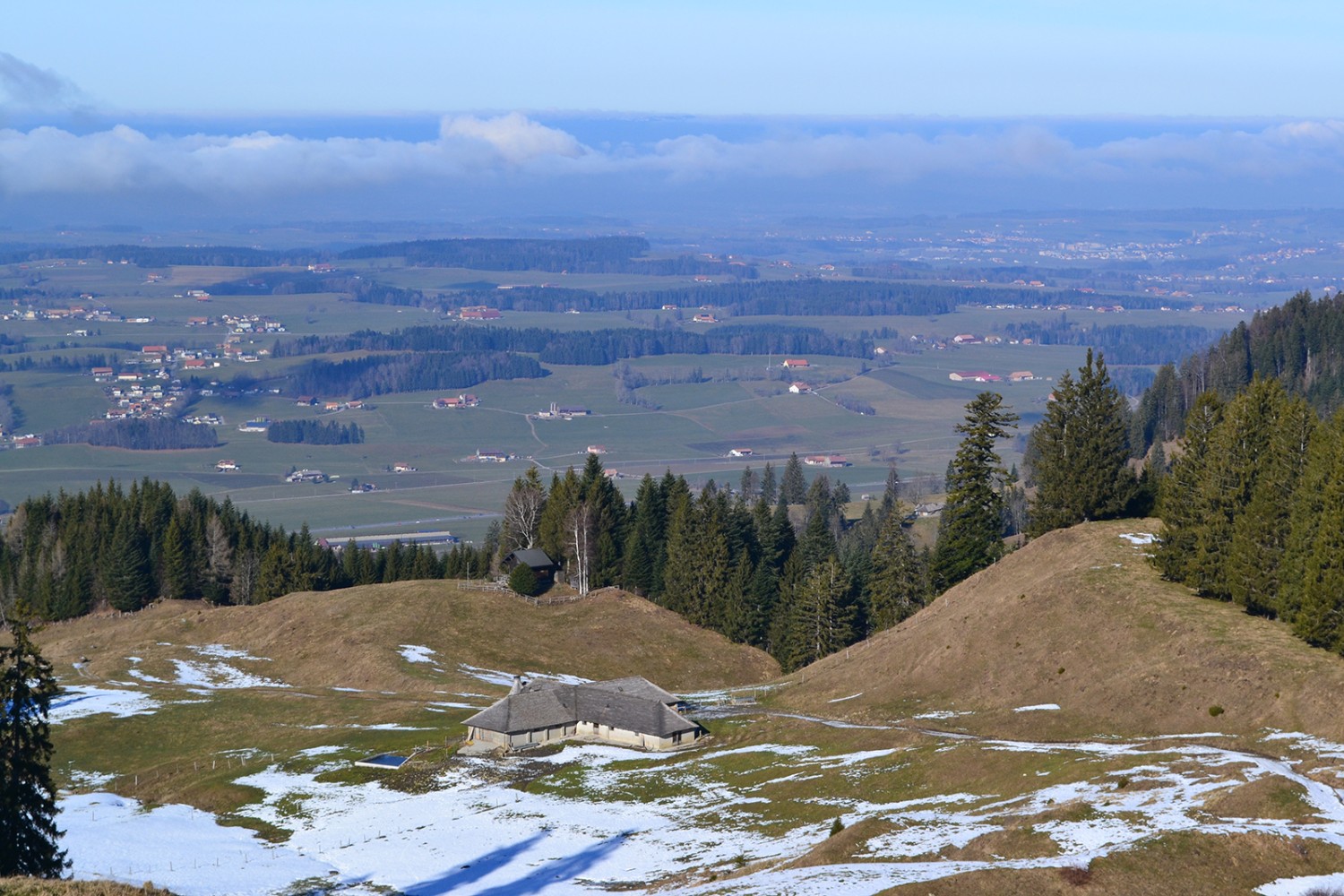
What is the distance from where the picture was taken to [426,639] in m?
102

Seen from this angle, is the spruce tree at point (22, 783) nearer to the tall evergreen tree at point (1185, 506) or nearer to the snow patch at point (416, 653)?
the snow patch at point (416, 653)

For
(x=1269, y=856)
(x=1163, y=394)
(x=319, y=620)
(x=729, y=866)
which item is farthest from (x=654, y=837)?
(x=1163, y=394)

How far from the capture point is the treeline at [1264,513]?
2515 inches

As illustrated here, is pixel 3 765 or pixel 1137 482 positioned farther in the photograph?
pixel 1137 482

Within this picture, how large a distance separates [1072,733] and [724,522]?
5723 cm

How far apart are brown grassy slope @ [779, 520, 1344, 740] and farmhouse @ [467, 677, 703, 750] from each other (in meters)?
8.49

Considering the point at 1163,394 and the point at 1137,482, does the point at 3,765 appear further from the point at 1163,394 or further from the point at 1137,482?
the point at 1163,394

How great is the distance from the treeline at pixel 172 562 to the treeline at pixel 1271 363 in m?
98.1

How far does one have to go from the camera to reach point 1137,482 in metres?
92.5

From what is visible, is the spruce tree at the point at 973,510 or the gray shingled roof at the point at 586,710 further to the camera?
the spruce tree at the point at 973,510

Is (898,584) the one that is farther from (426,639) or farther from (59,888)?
(59,888)

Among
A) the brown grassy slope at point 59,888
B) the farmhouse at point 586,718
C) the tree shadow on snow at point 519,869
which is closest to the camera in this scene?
the brown grassy slope at point 59,888

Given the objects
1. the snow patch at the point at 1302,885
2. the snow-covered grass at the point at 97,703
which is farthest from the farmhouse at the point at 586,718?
the snow patch at the point at 1302,885

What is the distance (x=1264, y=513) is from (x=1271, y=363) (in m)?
126
